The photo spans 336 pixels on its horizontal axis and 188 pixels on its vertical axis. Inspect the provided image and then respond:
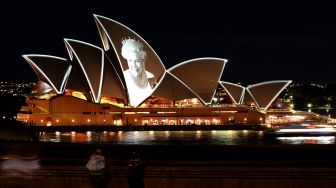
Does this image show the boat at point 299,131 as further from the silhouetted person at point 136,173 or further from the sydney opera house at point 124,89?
the silhouetted person at point 136,173

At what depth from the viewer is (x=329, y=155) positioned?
52.7 ft

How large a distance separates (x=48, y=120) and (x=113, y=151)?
153 ft

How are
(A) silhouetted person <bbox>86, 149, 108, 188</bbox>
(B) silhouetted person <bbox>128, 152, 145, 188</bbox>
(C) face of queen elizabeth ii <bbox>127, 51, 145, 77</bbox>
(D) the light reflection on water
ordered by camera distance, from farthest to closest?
(C) face of queen elizabeth ii <bbox>127, 51, 145, 77</bbox> < (D) the light reflection on water < (B) silhouetted person <bbox>128, 152, 145, 188</bbox> < (A) silhouetted person <bbox>86, 149, 108, 188</bbox>

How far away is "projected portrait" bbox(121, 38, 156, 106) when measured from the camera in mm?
62781

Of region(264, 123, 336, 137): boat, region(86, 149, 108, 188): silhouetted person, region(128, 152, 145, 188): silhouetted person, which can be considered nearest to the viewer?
region(86, 149, 108, 188): silhouetted person

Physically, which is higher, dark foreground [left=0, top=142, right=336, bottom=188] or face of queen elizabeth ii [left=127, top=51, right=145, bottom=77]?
face of queen elizabeth ii [left=127, top=51, right=145, bottom=77]

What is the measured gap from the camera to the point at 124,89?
215ft

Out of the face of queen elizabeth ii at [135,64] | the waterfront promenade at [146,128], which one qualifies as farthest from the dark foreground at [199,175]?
the face of queen elizabeth ii at [135,64]

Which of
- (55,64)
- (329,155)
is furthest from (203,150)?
(55,64)

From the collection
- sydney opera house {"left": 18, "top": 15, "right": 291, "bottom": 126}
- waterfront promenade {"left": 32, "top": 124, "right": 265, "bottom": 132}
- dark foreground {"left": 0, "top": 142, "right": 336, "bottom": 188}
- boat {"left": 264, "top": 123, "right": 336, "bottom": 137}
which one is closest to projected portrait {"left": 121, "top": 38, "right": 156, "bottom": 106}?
sydney opera house {"left": 18, "top": 15, "right": 291, "bottom": 126}

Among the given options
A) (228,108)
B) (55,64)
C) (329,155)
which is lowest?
(329,155)

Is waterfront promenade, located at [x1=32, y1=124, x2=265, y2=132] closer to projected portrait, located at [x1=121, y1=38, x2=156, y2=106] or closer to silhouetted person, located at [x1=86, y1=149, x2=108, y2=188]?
projected portrait, located at [x1=121, y1=38, x2=156, y2=106]

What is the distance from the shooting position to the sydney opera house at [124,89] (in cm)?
5966

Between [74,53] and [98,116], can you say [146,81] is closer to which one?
[98,116]
